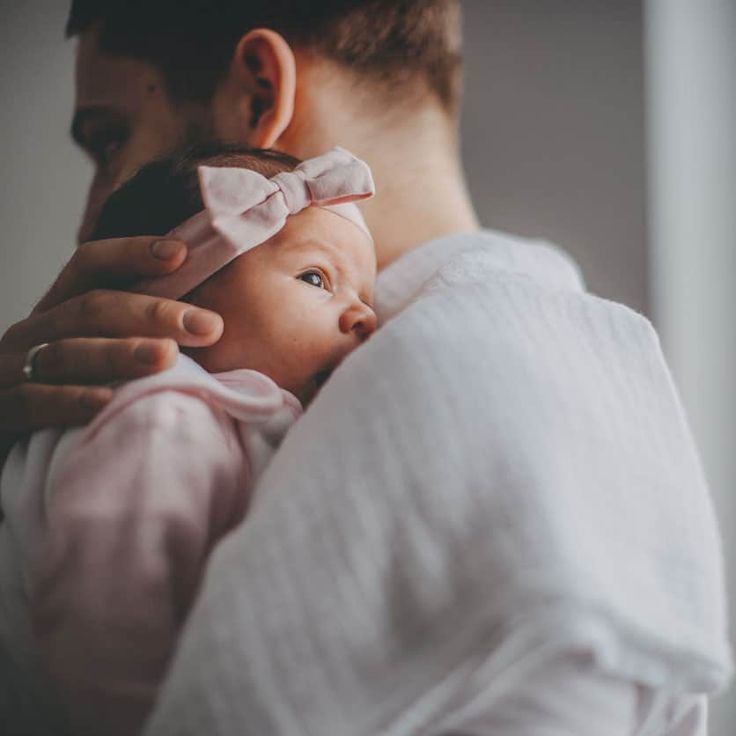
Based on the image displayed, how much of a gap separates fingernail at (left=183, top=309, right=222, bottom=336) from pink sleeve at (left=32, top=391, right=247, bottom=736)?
6 cm

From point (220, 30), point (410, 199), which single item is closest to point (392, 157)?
point (410, 199)

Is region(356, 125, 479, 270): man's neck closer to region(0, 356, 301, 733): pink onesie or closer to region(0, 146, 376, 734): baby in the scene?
region(0, 146, 376, 734): baby

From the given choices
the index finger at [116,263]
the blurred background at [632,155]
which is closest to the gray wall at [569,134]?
the blurred background at [632,155]

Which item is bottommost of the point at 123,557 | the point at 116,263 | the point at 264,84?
the point at 123,557

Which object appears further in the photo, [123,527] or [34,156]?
[34,156]

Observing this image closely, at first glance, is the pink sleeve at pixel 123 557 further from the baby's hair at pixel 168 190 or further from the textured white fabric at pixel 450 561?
the baby's hair at pixel 168 190

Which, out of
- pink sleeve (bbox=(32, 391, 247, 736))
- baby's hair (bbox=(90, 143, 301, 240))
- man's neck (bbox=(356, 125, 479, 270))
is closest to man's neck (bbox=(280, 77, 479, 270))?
man's neck (bbox=(356, 125, 479, 270))

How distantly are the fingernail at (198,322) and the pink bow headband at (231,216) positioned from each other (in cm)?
4

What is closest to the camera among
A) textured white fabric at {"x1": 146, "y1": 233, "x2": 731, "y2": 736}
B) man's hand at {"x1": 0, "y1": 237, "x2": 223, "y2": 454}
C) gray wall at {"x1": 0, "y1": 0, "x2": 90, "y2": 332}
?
textured white fabric at {"x1": 146, "y1": 233, "x2": 731, "y2": 736}

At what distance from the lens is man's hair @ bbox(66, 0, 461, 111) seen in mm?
726

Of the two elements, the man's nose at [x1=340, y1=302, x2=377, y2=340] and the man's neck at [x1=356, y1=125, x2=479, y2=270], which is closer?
the man's nose at [x1=340, y1=302, x2=377, y2=340]

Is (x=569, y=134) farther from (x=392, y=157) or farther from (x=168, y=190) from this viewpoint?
Answer: (x=168, y=190)

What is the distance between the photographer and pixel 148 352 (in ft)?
1.51

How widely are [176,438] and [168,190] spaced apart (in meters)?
0.21
